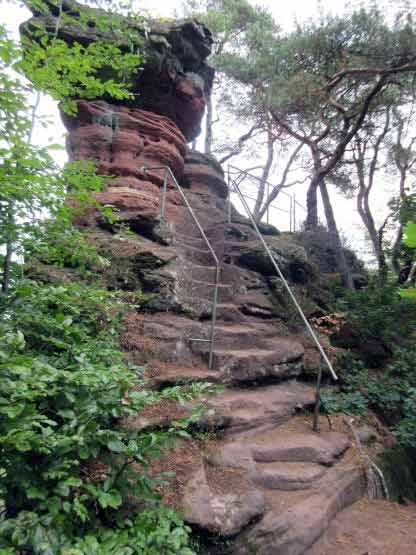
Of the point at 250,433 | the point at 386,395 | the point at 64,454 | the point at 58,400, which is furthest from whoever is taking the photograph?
the point at 386,395

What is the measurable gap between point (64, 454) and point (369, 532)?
2.60 metres

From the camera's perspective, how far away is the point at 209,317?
210 inches

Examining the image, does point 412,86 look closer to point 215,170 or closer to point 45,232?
point 215,170

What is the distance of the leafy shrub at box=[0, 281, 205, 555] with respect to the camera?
176 cm

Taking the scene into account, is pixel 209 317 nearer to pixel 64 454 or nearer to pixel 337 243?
pixel 64 454

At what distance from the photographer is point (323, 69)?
9.53 meters

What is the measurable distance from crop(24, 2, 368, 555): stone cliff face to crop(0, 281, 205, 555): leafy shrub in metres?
0.49

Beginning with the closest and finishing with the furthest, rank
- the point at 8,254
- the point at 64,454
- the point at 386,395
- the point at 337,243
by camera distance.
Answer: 1. the point at 64,454
2. the point at 8,254
3. the point at 386,395
4. the point at 337,243

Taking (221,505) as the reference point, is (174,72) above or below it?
above

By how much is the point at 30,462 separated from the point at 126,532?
632mm

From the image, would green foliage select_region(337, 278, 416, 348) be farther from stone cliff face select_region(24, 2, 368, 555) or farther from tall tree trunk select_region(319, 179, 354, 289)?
tall tree trunk select_region(319, 179, 354, 289)

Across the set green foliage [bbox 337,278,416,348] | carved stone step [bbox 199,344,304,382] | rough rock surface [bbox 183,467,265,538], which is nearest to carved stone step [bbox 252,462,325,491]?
rough rock surface [bbox 183,467,265,538]

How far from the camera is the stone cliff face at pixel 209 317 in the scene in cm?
283

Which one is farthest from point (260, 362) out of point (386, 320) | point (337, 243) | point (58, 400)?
point (337, 243)
